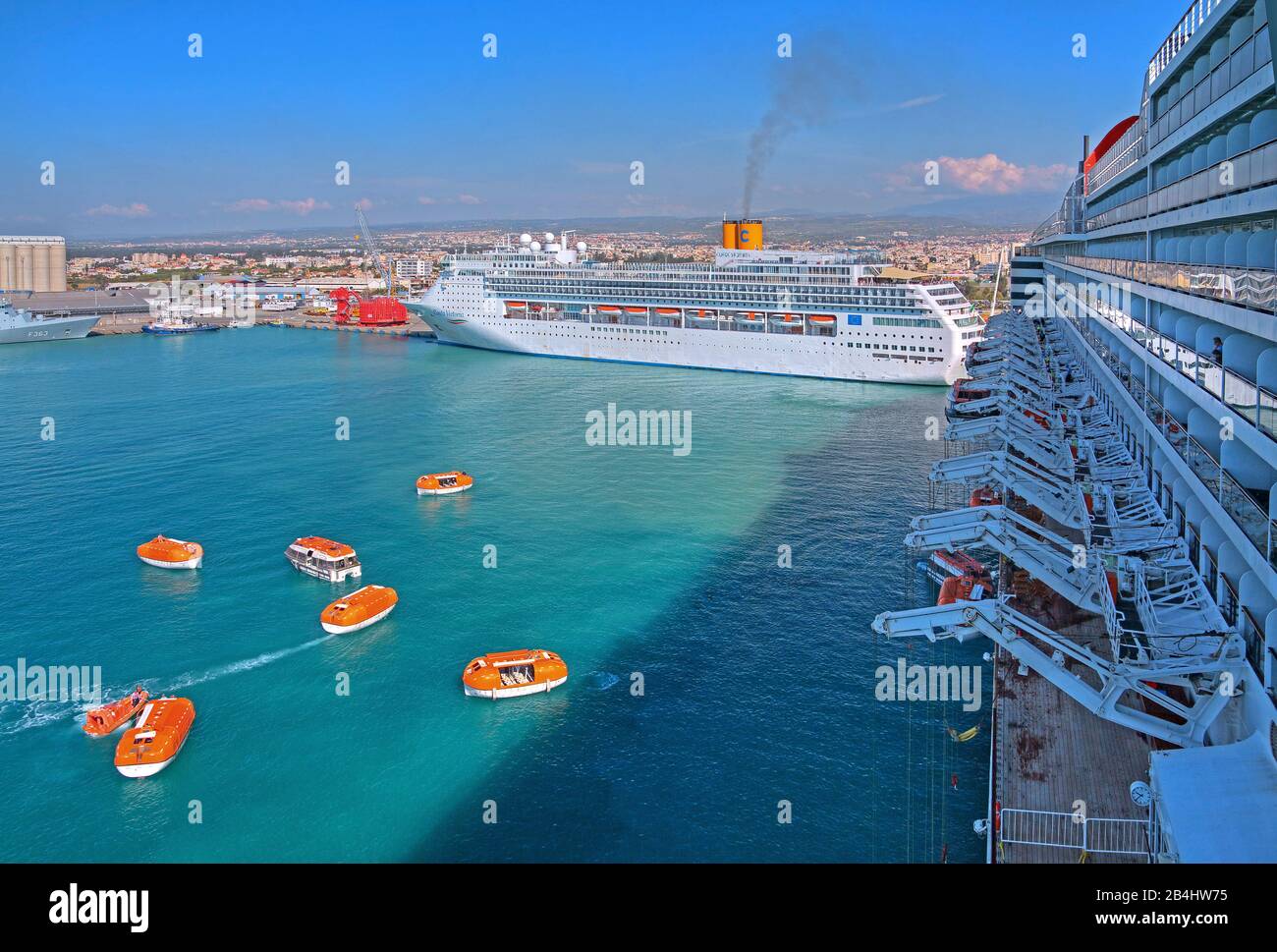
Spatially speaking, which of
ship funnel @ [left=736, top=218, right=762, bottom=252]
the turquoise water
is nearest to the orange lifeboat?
the turquoise water

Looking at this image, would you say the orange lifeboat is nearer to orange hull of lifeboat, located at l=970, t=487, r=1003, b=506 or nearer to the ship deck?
orange hull of lifeboat, located at l=970, t=487, r=1003, b=506

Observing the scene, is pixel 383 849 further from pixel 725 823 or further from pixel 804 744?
pixel 804 744

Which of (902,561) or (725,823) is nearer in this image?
(725,823)

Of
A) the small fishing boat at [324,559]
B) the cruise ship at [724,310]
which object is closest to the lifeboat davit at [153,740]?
the small fishing boat at [324,559]

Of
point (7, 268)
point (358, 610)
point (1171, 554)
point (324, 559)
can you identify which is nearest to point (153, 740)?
point (358, 610)

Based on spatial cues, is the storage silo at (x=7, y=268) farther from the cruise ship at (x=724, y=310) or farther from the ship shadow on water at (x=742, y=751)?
the ship shadow on water at (x=742, y=751)

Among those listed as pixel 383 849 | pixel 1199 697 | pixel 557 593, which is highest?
pixel 1199 697
